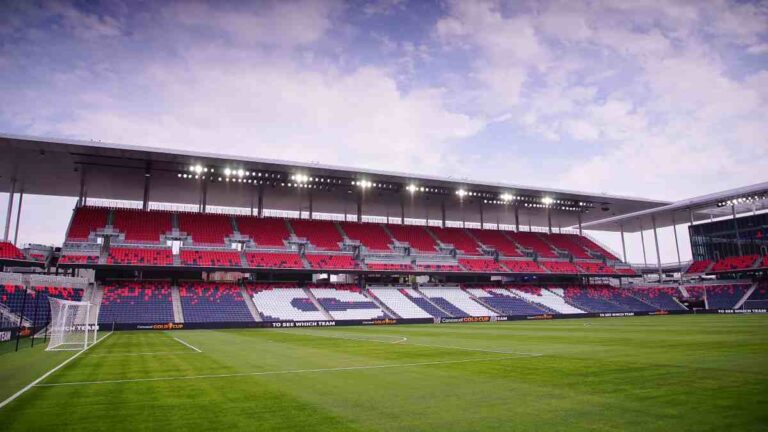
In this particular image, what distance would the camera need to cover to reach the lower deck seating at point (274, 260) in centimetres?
4391

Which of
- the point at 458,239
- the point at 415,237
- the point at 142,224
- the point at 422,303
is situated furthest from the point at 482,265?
the point at 142,224

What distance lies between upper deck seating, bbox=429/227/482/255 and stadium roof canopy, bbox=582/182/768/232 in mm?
21950

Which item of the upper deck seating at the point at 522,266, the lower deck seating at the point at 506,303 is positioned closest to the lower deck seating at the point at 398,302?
the lower deck seating at the point at 506,303

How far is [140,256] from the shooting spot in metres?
40.7

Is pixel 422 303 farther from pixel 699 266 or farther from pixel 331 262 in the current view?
pixel 699 266

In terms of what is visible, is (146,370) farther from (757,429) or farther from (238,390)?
(757,429)

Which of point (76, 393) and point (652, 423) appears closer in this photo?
point (652, 423)

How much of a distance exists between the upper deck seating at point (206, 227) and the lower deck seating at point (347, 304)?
36.8ft

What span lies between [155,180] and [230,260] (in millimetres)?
10984

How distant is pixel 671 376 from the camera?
958cm

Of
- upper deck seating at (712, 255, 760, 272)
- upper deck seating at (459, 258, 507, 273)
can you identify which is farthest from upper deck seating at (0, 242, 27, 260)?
upper deck seating at (712, 255, 760, 272)

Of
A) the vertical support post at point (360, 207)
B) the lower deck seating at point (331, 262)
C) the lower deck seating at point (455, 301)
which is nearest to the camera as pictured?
the lower deck seating at point (455, 301)

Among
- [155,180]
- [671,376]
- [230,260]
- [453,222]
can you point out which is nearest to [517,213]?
[453,222]

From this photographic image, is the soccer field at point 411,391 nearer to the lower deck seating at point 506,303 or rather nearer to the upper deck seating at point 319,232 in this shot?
the lower deck seating at point 506,303
